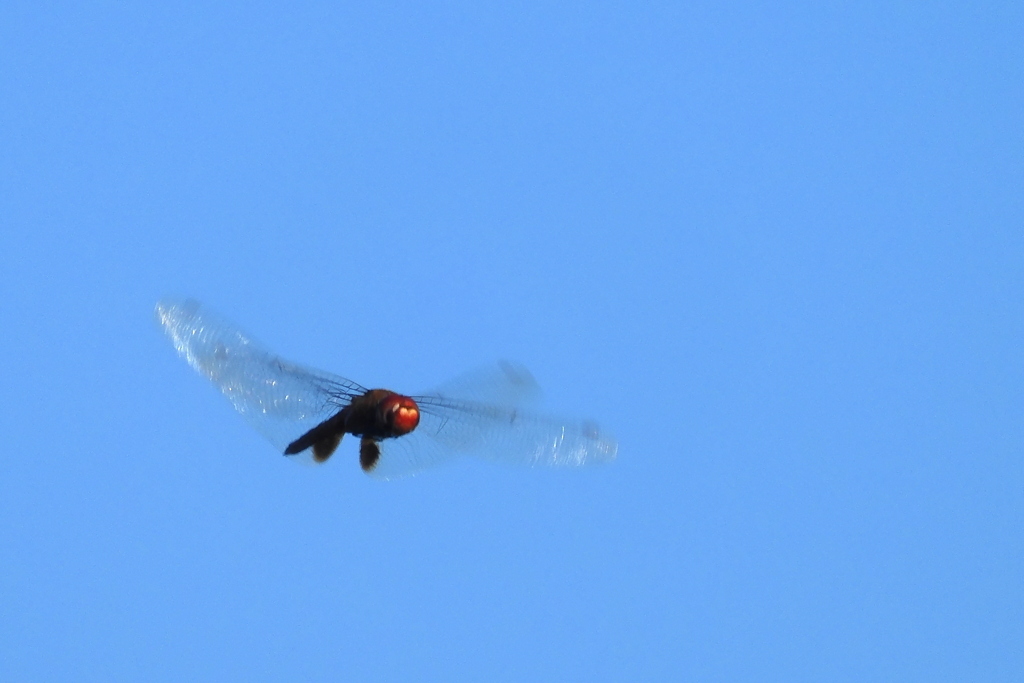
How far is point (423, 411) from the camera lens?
610cm

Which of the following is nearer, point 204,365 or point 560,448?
point 204,365

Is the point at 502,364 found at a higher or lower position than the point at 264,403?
higher

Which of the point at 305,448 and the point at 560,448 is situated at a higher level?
the point at 560,448

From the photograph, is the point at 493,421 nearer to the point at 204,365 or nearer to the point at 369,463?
the point at 369,463

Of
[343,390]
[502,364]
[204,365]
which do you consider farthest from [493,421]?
[204,365]

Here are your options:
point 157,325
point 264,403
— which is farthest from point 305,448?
point 157,325

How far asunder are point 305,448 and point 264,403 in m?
0.26

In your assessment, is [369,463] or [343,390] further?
[369,463]

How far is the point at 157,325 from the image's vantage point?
5.93 meters

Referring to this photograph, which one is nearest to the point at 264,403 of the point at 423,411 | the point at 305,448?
the point at 305,448

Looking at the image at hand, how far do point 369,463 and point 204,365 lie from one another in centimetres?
89

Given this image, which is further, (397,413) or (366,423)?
(366,423)

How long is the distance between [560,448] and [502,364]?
51cm

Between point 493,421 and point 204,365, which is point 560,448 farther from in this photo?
point 204,365
